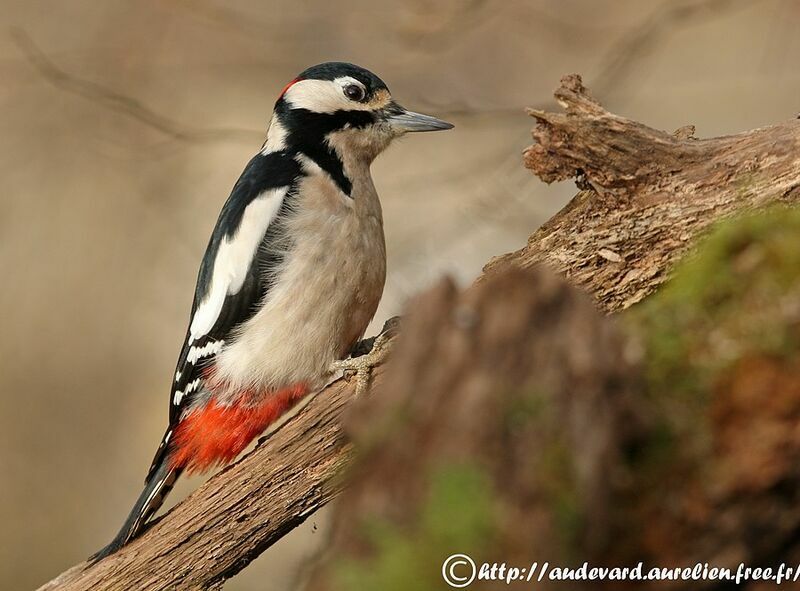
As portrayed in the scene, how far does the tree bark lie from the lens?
239 centimetres

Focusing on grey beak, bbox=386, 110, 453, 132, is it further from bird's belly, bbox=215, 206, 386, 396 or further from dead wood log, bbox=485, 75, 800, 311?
dead wood log, bbox=485, 75, 800, 311

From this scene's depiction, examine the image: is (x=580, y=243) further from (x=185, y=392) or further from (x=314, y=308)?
(x=185, y=392)

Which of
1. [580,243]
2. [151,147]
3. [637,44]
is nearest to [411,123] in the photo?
[580,243]

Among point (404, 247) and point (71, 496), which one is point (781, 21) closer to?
point (404, 247)

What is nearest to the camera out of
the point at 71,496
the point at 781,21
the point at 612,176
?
the point at 612,176

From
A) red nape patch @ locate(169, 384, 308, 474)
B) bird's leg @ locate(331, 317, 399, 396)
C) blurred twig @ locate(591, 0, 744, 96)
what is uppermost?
blurred twig @ locate(591, 0, 744, 96)

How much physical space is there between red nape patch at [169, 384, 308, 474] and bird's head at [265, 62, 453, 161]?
32.7 inches

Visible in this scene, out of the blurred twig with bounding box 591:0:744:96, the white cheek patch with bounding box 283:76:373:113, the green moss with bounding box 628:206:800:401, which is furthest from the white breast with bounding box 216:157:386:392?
the blurred twig with bounding box 591:0:744:96

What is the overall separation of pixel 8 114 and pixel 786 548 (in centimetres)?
618

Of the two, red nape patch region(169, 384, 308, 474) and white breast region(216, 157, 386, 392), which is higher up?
white breast region(216, 157, 386, 392)

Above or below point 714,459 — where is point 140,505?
above

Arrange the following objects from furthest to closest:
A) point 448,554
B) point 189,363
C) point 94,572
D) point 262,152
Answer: point 262,152 → point 189,363 → point 94,572 → point 448,554

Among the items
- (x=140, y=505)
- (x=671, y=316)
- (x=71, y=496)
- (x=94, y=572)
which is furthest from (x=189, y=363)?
(x=71, y=496)

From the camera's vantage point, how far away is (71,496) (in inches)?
254
